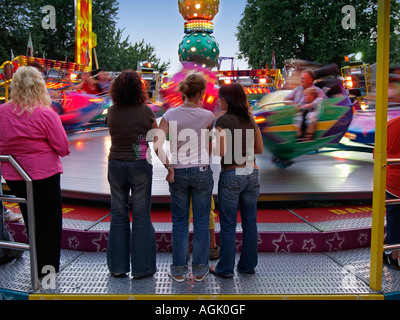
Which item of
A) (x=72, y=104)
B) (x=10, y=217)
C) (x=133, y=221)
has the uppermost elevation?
(x=72, y=104)

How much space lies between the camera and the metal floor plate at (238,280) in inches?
99.1

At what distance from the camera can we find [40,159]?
2629mm

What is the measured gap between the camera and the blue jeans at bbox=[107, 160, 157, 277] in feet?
8.62

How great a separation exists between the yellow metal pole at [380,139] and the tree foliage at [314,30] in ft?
69.4

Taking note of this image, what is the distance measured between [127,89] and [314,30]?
22.6m

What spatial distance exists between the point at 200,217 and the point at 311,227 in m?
1.21

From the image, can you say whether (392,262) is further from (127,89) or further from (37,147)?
(37,147)

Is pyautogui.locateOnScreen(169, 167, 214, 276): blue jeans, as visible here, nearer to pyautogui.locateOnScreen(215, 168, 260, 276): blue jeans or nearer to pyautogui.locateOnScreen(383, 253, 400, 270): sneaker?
pyautogui.locateOnScreen(215, 168, 260, 276): blue jeans


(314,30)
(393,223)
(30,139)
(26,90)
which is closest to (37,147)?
(30,139)

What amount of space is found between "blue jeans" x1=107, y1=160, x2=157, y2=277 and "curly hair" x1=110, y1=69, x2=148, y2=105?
410mm

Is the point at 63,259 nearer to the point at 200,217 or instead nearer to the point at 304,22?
the point at 200,217

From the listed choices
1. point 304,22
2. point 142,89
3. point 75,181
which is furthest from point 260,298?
point 304,22

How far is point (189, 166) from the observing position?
2561mm

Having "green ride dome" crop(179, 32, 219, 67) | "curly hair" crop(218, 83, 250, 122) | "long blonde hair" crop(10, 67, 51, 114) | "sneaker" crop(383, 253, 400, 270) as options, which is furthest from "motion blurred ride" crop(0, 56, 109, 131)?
"sneaker" crop(383, 253, 400, 270)
